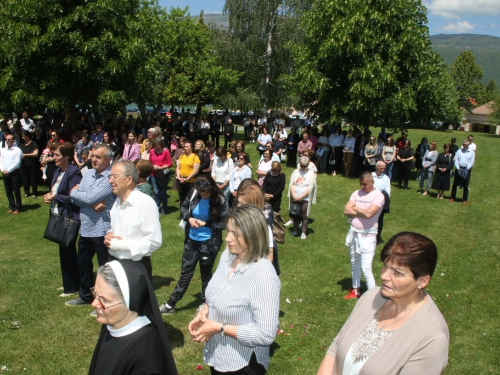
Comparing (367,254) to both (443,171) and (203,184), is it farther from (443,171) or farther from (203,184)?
(443,171)

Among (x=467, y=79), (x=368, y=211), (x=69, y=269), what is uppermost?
(x=467, y=79)

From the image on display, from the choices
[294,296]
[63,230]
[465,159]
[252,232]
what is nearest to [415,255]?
[252,232]

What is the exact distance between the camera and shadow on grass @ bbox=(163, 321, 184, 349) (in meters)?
5.19

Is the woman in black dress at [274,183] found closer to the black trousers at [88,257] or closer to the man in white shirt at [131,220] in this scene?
the black trousers at [88,257]

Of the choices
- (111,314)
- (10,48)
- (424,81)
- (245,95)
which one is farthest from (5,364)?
(245,95)

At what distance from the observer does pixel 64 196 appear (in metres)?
6.04

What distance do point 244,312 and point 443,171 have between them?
12941 millimetres

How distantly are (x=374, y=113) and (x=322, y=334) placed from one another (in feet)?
42.7

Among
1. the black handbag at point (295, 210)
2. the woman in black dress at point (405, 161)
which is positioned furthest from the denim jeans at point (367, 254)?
the woman in black dress at point (405, 161)

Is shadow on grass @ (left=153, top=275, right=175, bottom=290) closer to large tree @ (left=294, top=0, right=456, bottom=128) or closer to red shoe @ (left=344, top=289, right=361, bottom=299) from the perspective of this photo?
red shoe @ (left=344, top=289, right=361, bottom=299)

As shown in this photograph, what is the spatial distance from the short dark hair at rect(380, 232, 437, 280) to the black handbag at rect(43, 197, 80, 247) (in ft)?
14.8

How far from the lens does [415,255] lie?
2.52 metres

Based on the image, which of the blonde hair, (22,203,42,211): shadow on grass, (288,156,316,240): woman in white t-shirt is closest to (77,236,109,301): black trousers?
the blonde hair

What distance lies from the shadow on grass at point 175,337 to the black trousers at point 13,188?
24.1 feet
